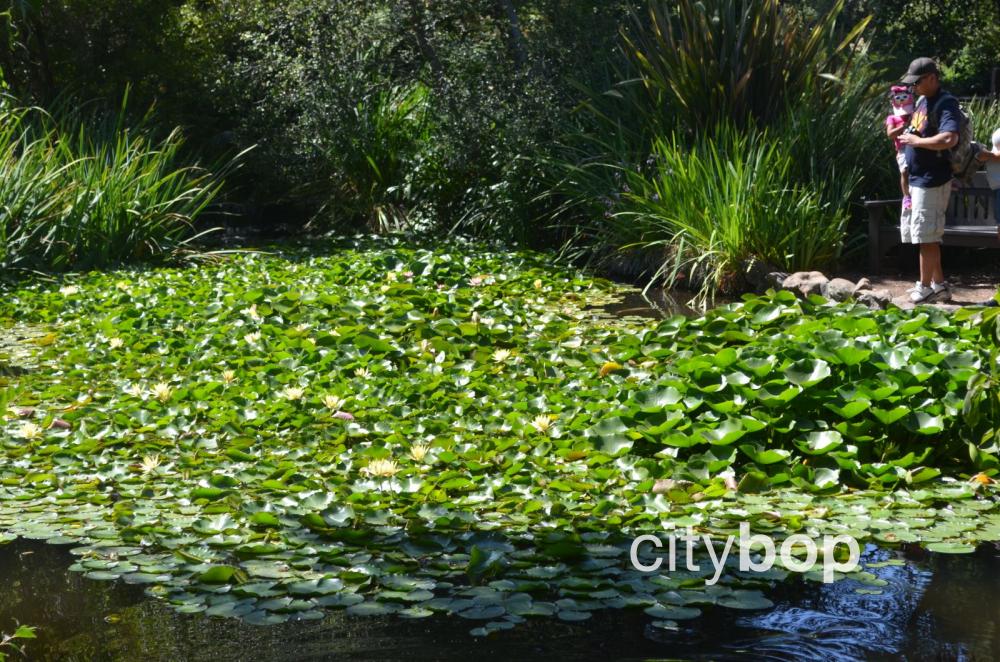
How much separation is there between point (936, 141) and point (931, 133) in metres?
0.15

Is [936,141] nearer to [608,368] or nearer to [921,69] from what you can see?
[921,69]

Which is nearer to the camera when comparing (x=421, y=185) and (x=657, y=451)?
(x=657, y=451)

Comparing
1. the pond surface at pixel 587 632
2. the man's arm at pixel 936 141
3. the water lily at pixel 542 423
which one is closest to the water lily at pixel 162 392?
the water lily at pixel 542 423

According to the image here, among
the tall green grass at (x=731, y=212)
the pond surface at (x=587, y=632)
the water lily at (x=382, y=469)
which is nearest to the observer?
the pond surface at (x=587, y=632)

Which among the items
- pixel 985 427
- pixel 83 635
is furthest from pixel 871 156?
pixel 83 635

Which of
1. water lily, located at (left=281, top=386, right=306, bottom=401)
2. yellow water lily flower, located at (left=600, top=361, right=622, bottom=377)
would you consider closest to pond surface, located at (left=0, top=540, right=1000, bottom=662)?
water lily, located at (left=281, top=386, right=306, bottom=401)

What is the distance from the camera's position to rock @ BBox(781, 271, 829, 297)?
827cm

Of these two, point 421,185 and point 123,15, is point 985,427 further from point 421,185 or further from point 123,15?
point 123,15

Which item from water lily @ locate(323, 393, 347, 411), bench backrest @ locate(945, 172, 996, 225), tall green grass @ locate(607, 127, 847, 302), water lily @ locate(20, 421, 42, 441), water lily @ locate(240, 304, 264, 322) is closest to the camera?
water lily @ locate(20, 421, 42, 441)

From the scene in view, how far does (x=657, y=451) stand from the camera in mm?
4953

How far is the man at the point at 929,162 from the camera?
7465 mm

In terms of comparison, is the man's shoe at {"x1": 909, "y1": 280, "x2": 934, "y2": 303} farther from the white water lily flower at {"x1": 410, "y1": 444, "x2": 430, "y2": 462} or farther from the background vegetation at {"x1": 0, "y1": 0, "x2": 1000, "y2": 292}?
the white water lily flower at {"x1": 410, "y1": 444, "x2": 430, "y2": 462}

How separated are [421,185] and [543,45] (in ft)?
6.63

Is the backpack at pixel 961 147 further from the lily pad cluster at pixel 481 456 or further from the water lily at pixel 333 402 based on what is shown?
the water lily at pixel 333 402
